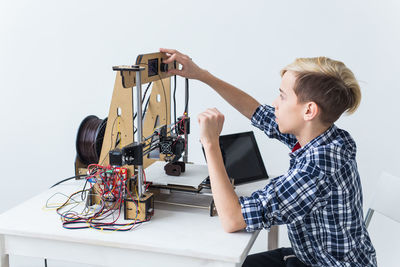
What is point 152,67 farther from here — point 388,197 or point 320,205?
point 388,197

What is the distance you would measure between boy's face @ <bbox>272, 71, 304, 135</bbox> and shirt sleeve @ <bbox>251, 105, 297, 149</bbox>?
411mm

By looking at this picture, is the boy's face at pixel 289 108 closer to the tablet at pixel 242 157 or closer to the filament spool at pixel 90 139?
the tablet at pixel 242 157

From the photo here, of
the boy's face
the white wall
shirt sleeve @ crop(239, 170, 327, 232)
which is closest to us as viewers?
shirt sleeve @ crop(239, 170, 327, 232)

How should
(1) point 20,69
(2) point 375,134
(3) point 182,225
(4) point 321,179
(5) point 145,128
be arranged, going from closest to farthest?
1. (4) point 321,179
2. (3) point 182,225
3. (5) point 145,128
4. (2) point 375,134
5. (1) point 20,69

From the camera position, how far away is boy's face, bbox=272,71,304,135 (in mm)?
1683

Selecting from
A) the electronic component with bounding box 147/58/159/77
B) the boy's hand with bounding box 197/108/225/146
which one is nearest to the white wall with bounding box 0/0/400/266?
the electronic component with bounding box 147/58/159/77

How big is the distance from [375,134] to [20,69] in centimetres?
262

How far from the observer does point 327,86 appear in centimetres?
162

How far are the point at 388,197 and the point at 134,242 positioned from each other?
123 cm

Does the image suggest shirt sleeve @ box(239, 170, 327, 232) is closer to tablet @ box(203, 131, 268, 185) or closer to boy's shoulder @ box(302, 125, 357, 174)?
boy's shoulder @ box(302, 125, 357, 174)

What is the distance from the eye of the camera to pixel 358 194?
1734 mm

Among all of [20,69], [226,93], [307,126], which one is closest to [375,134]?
[226,93]

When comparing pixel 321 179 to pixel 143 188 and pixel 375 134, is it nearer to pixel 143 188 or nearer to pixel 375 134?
pixel 143 188

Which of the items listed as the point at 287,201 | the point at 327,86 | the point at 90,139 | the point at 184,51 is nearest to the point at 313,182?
the point at 287,201
